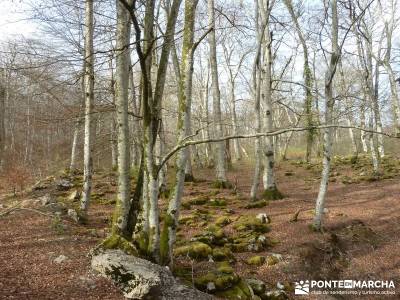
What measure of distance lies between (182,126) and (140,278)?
8.45ft

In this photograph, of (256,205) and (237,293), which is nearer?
(237,293)

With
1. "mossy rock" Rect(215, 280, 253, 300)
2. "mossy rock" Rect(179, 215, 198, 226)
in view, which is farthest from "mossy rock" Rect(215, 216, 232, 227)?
"mossy rock" Rect(215, 280, 253, 300)

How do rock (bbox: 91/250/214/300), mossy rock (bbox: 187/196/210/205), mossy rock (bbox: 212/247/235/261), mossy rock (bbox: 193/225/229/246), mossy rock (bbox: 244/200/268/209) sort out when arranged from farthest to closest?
1. mossy rock (bbox: 187/196/210/205)
2. mossy rock (bbox: 244/200/268/209)
3. mossy rock (bbox: 193/225/229/246)
4. mossy rock (bbox: 212/247/235/261)
5. rock (bbox: 91/250/214/300)

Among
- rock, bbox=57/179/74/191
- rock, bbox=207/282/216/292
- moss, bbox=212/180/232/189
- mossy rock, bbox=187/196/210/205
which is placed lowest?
rock, bbox=207/282/216/292

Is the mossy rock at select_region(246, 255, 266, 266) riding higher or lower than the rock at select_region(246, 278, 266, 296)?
higher

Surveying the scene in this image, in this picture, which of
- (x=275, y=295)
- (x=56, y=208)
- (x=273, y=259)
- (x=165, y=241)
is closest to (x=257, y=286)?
(x=275, y=295)

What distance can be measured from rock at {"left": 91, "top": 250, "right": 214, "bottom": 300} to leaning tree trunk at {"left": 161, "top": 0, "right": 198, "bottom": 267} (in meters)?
0.72

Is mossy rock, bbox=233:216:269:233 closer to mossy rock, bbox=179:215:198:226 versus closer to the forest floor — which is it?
the forest floor

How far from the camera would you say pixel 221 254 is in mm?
7574

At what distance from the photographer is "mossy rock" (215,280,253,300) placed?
5.80 meters

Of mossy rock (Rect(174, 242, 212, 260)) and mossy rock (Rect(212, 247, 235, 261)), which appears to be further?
mossy rock (Rect(212, 247, 235, 261))

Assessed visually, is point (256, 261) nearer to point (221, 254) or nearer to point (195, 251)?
point (221, 254)

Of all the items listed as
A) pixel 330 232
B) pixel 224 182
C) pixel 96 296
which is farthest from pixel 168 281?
pixel 224 182

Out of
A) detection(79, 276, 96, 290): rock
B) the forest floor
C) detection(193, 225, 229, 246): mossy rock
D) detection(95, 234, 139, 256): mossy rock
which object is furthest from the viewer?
detection(193, 225, 229, 246): mossy rock
